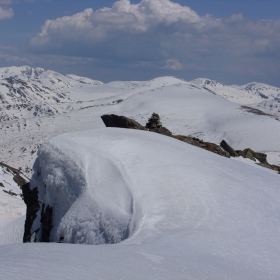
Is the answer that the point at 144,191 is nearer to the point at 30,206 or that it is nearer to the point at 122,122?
the point at 30,206

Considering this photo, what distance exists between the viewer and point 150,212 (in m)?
9.95

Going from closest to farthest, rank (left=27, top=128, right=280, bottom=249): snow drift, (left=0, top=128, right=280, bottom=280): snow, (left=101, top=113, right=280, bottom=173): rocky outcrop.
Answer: (left=0, top=128, right=280, bottom=280): snow → (left=27, top=128, right=280, bottom=249): snow drift → (left=101, top=113, right=280, bottom=173): rocky outcrop

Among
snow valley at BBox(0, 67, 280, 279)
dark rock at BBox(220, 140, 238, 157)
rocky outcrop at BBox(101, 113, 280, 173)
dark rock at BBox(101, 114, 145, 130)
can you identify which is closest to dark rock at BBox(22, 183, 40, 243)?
snow valley at BBox(0, 67, 280, 279)

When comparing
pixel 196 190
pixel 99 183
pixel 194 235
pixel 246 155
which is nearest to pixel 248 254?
pixel 194 235

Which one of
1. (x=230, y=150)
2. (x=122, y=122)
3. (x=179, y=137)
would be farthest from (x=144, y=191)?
(x=230, y=150)

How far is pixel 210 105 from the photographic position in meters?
132

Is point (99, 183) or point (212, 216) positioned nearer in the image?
point (212, 216)

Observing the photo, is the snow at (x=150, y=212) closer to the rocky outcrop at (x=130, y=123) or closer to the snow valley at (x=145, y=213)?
the snow valley at (x=145, y=213)

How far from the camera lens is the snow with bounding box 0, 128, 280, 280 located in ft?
21.0

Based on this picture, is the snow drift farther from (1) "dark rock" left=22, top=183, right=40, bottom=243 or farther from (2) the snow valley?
(1) "dark rock" left=22, top=183, right=40, bottom=243

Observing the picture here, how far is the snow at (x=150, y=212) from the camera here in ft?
21.0

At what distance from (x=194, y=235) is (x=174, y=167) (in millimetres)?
4128

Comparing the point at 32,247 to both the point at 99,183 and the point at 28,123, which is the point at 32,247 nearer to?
the point at 99,183

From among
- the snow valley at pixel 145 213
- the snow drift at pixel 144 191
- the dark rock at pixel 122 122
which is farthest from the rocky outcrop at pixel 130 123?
the snow drift at pixel 144 191
